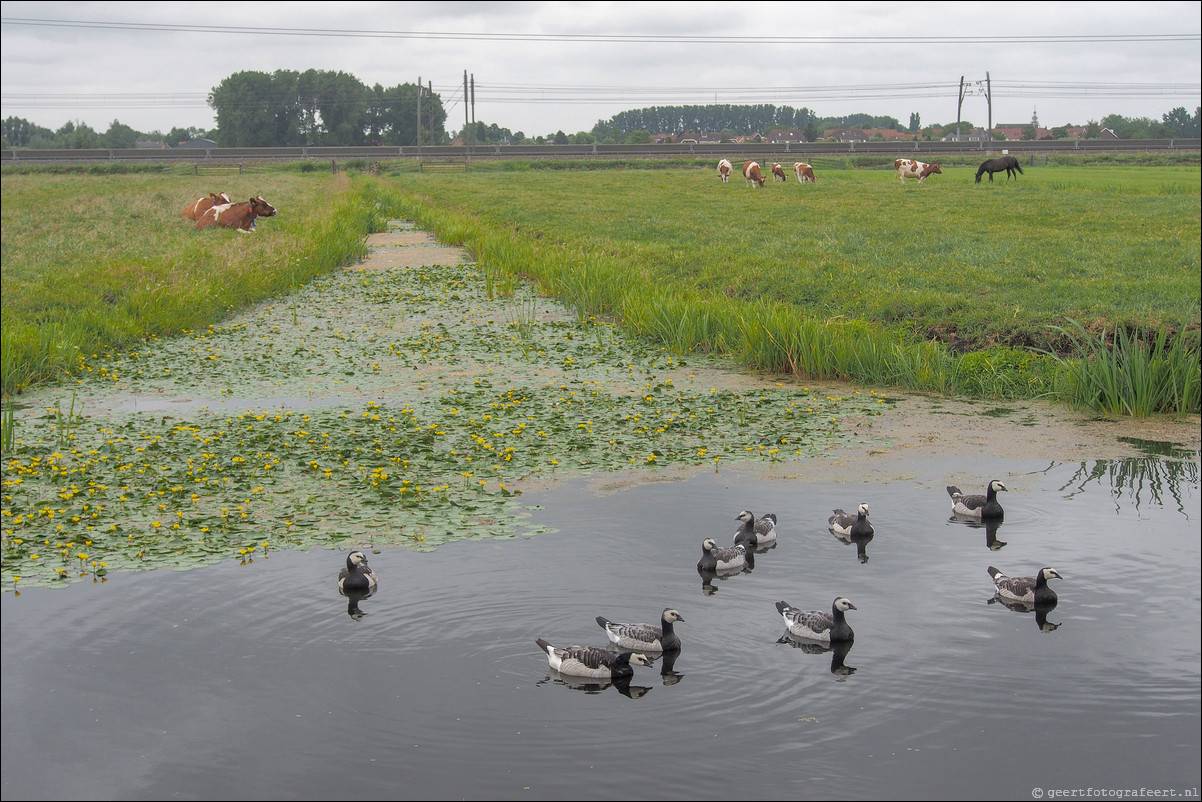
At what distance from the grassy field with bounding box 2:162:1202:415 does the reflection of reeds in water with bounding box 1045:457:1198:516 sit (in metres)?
1.72

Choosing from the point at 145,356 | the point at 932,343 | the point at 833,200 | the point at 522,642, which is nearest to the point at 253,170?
the point at 833,200

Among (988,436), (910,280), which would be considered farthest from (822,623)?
(910,280)

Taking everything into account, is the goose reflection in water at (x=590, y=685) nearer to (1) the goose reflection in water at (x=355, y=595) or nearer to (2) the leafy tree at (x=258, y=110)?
(1) the goose reflection in water at (x=355, y=595)

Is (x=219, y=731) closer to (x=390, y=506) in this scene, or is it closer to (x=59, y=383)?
(x=390, y=506)

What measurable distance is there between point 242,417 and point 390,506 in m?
3.45

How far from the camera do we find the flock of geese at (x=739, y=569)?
6.36 metres

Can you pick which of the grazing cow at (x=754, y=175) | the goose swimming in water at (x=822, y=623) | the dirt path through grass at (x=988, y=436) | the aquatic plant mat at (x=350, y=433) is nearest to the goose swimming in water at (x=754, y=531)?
the goose swimming in water at (x=822, y=623)

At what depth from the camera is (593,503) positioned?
929cm

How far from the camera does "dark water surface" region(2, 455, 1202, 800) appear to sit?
5391mm

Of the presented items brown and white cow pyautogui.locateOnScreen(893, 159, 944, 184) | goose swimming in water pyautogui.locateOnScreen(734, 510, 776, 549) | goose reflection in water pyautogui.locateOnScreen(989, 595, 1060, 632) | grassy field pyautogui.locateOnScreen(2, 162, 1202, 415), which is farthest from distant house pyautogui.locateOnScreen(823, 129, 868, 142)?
goose reflection in water pyautogui.locateOnScreen(989, 595, 1060, 632)

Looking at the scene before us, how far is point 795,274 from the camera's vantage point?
19141mm

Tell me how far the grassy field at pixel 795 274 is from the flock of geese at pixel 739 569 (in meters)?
5.08

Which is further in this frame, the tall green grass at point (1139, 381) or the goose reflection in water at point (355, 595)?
the tall green grass at point (1139, 381)

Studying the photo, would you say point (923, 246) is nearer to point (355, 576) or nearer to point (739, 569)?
point (739, 569)
